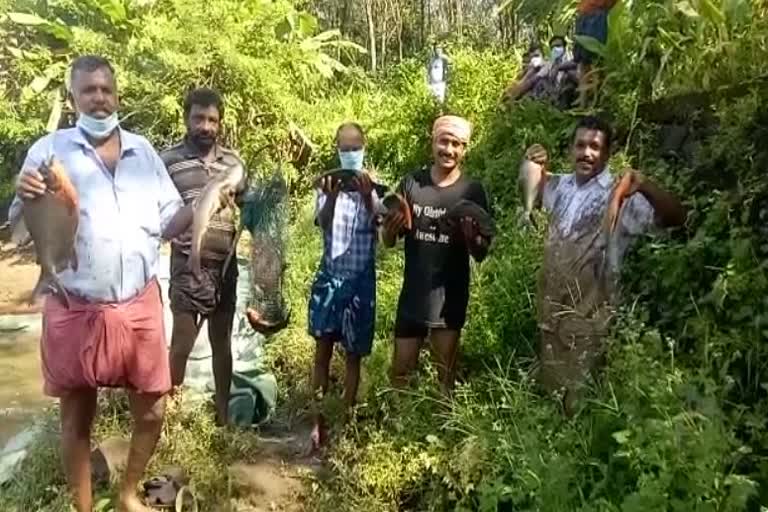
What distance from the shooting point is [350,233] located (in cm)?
487

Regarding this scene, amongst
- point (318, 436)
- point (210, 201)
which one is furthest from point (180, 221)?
point (318, 436)

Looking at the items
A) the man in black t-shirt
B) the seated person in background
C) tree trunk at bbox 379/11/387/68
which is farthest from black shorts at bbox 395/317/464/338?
tree trunk at bbox 379/11/387/68

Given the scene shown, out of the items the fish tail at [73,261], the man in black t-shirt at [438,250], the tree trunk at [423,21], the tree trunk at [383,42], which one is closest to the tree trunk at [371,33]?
the tree trunk at [383,42]

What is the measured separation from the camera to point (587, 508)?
3299mm

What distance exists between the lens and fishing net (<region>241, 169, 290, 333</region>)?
509 centimetres

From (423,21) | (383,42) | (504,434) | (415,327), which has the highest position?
(423,21)

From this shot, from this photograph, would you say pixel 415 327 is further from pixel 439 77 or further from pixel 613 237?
pixel 439 77

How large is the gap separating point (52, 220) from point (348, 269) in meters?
1.72

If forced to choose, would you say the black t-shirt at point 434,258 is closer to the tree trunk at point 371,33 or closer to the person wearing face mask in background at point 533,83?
the person wearing face mask in background at point 533,83

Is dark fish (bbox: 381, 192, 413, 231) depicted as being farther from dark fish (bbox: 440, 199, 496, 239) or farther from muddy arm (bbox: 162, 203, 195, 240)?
muddy arm (bbox: 162, 203, 195, 240)

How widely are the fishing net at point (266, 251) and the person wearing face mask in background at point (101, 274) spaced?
1.14 meters

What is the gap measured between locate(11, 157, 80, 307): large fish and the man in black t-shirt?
59.9 inches

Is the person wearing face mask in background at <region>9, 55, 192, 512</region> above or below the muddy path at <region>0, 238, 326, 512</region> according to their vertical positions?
above

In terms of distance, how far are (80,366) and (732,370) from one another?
2.55m
